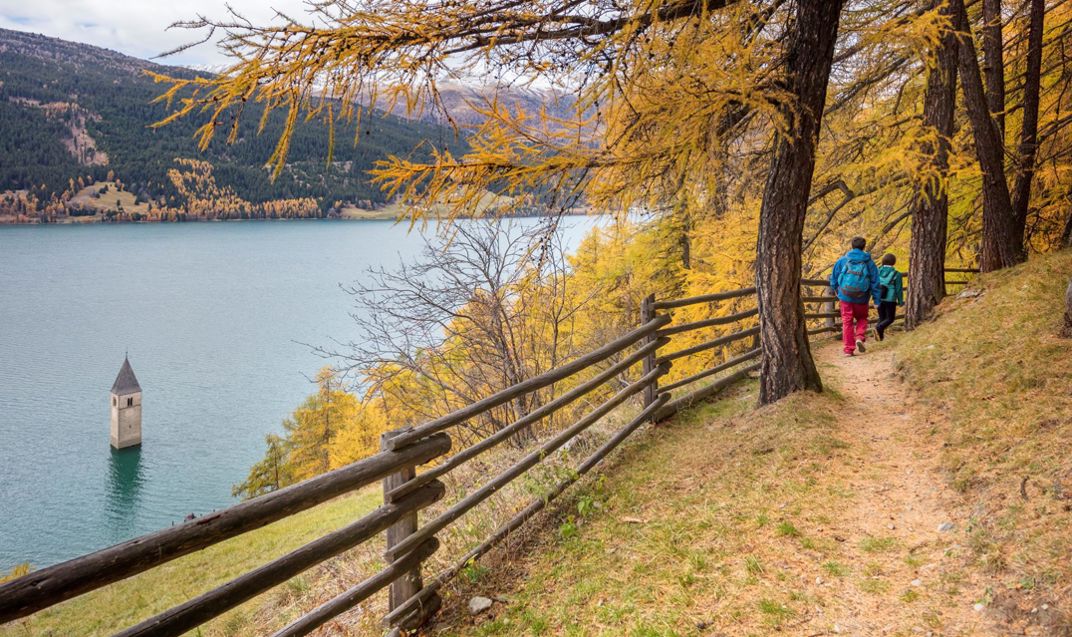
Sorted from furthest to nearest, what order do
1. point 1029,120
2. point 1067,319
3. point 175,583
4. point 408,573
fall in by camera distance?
point 175,583, point 1029,120, point 1067,319, point 408,573

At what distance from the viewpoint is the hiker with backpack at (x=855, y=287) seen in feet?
30.9

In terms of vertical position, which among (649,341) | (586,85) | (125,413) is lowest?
(125,413)

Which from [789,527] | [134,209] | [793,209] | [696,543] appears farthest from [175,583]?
[134,209]

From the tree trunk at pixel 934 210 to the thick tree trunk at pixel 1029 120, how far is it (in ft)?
5.12

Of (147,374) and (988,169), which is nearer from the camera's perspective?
(988,169)

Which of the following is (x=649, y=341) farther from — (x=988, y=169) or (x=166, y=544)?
(x=988, y=169)

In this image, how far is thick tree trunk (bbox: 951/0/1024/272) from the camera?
30.9 feet

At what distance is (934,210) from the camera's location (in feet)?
33.0

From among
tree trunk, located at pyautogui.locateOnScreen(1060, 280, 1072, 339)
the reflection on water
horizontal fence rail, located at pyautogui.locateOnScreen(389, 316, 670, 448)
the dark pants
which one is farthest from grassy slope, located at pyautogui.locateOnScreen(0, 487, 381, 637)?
the reflection on water

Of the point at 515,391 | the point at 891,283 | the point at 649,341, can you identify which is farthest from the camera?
the point at 891,283

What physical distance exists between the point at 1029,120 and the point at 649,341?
28.1 ft

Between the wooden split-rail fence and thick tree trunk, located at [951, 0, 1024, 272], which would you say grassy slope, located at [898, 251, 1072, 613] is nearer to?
thick tree trunk, located at [951, 0, 1024, 272]

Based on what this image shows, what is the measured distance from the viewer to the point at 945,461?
4.93 meters

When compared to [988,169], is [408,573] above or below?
below
